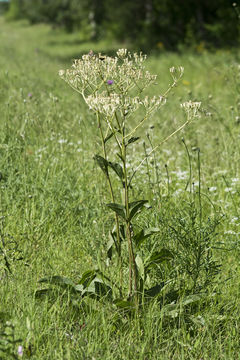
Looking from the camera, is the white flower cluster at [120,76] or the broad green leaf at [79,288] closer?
the white flower cluster at [120,76]

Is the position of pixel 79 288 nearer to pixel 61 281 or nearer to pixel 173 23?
pixel 61 281

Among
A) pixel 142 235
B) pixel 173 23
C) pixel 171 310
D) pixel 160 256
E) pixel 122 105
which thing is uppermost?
pixel 173 23

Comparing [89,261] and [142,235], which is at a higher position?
[142,235]

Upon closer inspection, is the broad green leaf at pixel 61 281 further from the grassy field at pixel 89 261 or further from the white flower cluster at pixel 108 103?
the white flower cluster at pixel 108 103

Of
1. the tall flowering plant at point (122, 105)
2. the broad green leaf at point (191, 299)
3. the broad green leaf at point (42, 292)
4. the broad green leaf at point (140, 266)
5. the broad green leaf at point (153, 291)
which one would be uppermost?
the tall flowering plant at point (122, 105)

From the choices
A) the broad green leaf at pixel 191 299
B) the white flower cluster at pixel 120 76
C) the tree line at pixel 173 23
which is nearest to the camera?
the white flower cluster at pixel 120 76

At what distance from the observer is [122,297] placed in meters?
2.18

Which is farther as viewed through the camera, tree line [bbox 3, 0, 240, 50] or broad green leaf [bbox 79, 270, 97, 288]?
tree line [bbox 3, 0, 240, 50]

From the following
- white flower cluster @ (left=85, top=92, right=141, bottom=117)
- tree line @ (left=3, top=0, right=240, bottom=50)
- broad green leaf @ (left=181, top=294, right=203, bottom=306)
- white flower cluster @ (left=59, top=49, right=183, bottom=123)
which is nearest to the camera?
white flower cluster @ (left=85, top=92, right=141, bottom=117)

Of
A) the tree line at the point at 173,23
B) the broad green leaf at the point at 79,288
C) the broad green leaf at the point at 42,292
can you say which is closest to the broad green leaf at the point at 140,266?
the broad green leaf at the point at 79,288

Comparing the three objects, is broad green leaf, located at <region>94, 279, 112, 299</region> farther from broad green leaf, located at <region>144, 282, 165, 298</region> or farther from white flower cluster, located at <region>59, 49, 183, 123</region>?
white flower cluster, located at <region>59, 49, 183, 123</region>

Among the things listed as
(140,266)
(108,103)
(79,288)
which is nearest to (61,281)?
(79,288)

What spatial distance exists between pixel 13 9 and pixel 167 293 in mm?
53037

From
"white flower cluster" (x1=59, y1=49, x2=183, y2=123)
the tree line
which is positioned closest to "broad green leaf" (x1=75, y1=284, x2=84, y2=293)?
"white flower cluster" (x1=59, y1=49, x2=183, y2=123)
